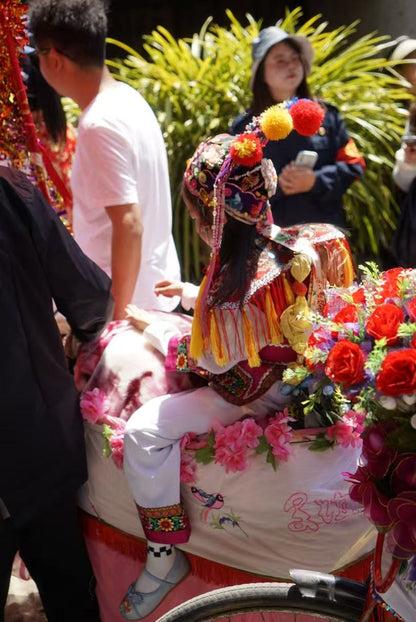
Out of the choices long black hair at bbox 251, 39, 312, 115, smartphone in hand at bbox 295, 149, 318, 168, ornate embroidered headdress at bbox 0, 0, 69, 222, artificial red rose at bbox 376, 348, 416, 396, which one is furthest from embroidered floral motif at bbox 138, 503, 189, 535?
long black hair at bbox 251, 39, 312, 115

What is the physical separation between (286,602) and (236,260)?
2.98ft

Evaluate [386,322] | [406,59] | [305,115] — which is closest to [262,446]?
[386,322]

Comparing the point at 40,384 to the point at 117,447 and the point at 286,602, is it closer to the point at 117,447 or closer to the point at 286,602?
the point at 117,447

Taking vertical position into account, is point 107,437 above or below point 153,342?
below

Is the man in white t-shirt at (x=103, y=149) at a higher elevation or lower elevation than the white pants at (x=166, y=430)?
higher

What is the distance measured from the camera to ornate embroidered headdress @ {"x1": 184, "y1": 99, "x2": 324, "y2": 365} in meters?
2.14

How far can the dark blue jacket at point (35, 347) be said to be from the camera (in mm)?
2207

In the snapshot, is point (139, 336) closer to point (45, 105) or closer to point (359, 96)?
point (45, 105)

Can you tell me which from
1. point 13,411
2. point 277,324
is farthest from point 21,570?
point 277,324

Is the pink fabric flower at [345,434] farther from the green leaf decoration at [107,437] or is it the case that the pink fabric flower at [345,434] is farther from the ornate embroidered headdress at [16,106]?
the ornate embroidered headdress at [16,106]

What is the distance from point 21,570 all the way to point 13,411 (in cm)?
101

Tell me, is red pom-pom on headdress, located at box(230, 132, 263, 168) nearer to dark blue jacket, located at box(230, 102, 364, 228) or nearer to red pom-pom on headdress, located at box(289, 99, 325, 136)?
red pom-pom on headdress, located at box(289, 99, 325, 136)

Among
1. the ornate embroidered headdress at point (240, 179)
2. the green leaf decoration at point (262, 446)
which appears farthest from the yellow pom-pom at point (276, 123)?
the green leaf decoration at point (262, 446)

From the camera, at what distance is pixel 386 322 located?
1.60 meters
